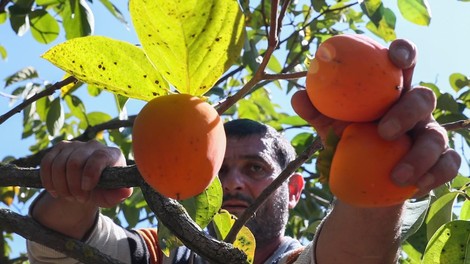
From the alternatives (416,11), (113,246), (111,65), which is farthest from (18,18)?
(111,65)

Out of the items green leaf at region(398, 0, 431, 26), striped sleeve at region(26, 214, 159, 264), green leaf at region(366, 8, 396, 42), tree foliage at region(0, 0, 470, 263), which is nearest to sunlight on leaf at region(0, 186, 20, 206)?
tree foliage at region(0, 0, 470, 263)

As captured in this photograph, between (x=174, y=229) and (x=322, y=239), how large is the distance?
22.2 inches

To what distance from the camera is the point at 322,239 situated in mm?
1550

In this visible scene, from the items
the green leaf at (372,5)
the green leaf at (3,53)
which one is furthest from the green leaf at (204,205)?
the green leaf at (3,53)

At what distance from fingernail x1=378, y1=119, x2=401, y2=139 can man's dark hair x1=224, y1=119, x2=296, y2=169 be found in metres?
2.32

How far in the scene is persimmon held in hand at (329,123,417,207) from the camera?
36.3 inches

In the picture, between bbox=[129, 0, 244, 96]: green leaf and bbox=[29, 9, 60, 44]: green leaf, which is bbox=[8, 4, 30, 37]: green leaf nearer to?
bbox=[29, 9, 60, 44]: green leaf

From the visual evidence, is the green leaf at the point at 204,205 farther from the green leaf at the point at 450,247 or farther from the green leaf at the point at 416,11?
the green leaf at the point at 416,11

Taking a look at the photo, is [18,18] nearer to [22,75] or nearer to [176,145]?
[22,75]

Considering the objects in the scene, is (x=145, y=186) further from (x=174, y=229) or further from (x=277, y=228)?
(x=277, y=228)

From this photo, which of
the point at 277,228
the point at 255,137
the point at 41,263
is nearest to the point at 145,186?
the point at 41,263

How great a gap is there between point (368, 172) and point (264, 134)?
2353 mm

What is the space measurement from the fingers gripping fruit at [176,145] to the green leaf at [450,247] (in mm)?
592

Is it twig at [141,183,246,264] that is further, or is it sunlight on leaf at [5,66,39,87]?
sunlight on leaf at [5,66,39,87]
